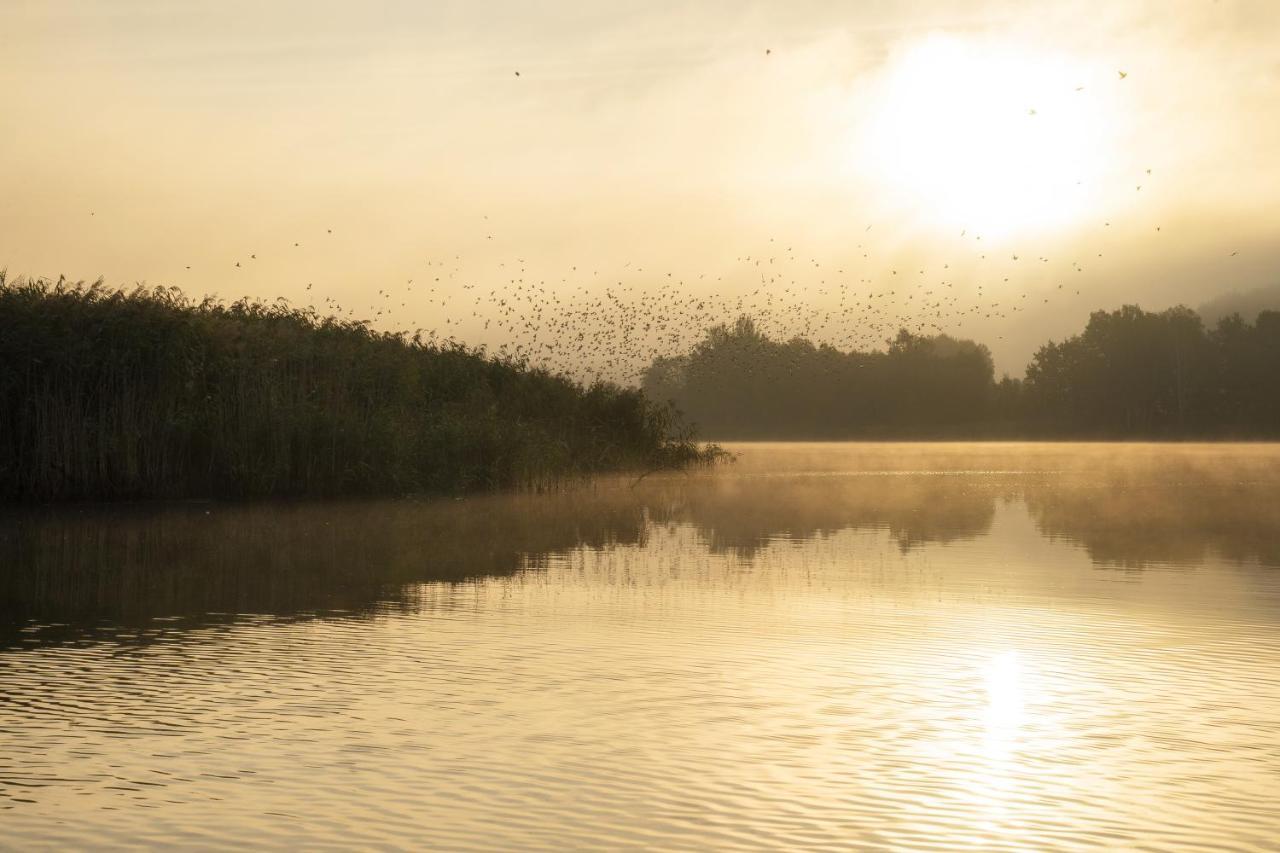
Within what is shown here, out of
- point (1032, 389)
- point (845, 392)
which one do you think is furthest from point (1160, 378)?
point (845, 392)

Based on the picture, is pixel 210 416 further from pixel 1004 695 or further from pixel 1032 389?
pixel 1032 389

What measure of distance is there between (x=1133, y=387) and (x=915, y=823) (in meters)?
107

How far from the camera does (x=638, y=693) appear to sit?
30.0ft

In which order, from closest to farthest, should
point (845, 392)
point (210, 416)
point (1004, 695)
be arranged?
point (1004, 695), point (210, 416), point (845, 392)

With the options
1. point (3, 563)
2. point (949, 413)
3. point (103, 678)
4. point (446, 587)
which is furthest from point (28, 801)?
point (949, 413)

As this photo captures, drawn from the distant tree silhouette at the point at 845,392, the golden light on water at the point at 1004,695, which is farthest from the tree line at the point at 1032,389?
the golden light on water at the point at 1004,695

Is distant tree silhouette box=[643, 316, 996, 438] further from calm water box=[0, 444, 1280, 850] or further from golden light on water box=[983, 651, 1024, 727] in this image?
golden light on water box=[983, 651, 1024, 727]

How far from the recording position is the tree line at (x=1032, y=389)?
103 metres

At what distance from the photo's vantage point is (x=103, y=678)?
962 centimetres

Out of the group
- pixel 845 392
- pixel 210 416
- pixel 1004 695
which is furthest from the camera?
pixel 845 392

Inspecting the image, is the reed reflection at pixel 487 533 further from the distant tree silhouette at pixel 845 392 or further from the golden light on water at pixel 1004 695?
the distant tree silhouette at pixel 845 392

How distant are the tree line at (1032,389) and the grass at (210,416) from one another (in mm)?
67969

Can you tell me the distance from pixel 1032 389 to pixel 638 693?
10409 cm

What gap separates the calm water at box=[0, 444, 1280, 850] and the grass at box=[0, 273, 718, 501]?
7.15 m
